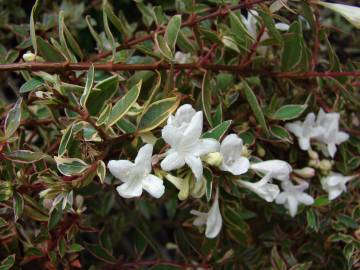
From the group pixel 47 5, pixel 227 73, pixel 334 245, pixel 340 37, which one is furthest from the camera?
pixel 340 37

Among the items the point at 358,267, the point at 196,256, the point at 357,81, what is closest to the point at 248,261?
the point at 196,256

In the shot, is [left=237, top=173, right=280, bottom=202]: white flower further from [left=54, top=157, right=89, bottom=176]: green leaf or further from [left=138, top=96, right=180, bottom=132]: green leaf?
[left=54, top=157, right=89, bottom=176]: green leaf

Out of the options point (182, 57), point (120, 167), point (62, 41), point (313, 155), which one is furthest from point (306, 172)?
point (62, 41)

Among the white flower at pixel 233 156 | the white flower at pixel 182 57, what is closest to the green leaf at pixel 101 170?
the white flower at pixel 233 156

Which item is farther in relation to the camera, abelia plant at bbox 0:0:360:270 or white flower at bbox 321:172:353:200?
white flower at bbox 321:172:353:200

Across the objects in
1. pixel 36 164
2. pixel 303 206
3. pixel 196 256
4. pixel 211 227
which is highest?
pixel 36 164

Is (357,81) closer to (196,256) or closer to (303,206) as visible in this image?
(303,206)

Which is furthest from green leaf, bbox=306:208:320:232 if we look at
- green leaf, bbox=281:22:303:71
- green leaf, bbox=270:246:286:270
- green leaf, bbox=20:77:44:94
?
green leaf, bbox=20:77:44:94
